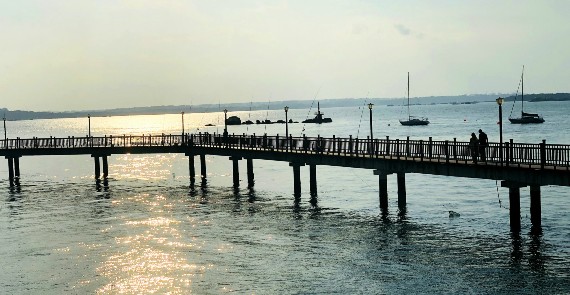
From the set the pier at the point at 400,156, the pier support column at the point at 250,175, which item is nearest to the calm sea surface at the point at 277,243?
the pier support column at the point at 250,175

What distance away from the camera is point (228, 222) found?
50.2 metres

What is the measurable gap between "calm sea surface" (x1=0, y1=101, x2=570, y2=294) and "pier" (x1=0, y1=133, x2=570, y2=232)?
8.32 ft

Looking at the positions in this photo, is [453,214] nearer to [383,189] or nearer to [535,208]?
[383,189]

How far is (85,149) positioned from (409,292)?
5598 cm

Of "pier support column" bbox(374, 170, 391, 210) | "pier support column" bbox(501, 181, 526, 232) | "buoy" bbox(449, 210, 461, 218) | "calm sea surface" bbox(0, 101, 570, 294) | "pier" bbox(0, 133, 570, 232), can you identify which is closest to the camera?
"calm sea surface" bbox(0, 101, 570, 294)

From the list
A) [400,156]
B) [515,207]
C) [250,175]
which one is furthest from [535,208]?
[250,175]

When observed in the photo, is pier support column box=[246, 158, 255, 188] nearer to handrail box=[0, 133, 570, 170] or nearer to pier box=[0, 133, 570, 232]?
pier box=[0, 133, 570, 232]

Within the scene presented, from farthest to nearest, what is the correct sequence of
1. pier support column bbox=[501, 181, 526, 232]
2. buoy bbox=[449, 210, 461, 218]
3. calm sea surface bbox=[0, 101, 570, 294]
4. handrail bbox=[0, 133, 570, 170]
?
buoy bbox=[449, 210, 461, 218] < pier support column bbox=[501, 181, 526, 232] < handrail bbox=[0, 133, 570, 170] < calm sea surface bbox=[0, 101, 570, 294]

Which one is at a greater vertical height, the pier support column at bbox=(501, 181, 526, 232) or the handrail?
the handrail

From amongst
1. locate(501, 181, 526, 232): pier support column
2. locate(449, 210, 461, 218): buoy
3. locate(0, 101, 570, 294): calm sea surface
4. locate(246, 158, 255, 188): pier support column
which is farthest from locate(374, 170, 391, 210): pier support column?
locate(246, 158, 255, 188): pier support column

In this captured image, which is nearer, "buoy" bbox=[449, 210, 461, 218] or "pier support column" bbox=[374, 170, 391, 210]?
"buoy" bbox=[449, 210, 461, 218]

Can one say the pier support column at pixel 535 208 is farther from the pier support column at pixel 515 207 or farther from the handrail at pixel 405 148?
the handrail at pixel 405 148

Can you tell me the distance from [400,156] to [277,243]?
12.1 m

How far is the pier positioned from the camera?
41.8 metres
